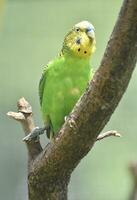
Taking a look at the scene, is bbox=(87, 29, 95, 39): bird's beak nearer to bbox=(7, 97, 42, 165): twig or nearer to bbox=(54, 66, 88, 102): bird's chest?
bbox=(54, 66, 88, 102): bird's chest

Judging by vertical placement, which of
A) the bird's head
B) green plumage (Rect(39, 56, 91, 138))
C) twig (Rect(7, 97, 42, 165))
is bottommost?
twig (Rect(7, 97, 42, 165))

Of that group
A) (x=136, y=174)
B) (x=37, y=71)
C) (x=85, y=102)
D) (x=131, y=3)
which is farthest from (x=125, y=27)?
(x=37, y=71)

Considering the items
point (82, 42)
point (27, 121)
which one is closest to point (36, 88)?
point (82, 42)

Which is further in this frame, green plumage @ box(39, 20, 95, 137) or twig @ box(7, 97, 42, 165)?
green plumage @ box(39, 20, 95, 137)

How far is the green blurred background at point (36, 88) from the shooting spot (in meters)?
2.95

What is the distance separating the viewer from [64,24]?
3.01m

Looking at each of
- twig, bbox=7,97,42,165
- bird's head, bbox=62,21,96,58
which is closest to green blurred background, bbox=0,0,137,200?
bird's head, bbox=62,21,96,58

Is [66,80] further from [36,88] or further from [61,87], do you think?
[36,88]

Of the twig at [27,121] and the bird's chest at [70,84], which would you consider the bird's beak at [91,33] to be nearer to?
the bird's chest at [70,84]

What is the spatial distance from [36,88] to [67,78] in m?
1.41

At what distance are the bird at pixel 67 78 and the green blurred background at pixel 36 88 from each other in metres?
1.35

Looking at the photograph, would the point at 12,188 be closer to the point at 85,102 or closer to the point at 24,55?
the point at 24,55

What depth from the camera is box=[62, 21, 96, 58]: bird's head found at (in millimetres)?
1562

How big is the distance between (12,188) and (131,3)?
6.59 feet
